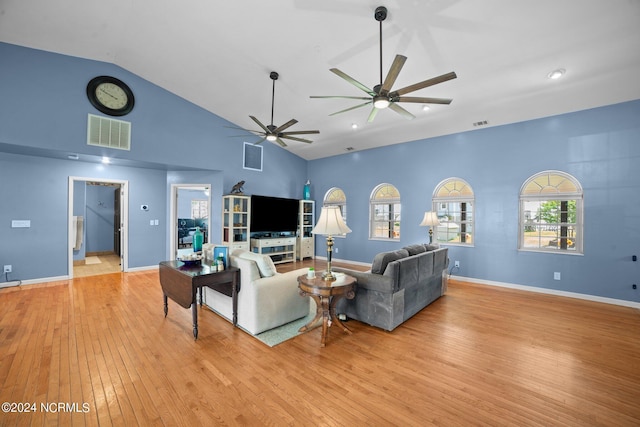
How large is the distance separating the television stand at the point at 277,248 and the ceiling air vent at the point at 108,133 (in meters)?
3.22

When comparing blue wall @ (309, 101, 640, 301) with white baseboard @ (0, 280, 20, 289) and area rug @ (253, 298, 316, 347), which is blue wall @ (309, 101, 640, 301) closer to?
area rug @ (253, 298, 316, 347)

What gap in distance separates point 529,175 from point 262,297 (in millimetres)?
4948

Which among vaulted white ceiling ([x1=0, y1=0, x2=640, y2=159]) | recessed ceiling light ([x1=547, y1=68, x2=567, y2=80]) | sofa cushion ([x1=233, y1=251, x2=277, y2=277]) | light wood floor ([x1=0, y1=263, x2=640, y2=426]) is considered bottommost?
light wood floor ([x1=0, y1=263, x2=640, y2=426])

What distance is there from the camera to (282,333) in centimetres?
288

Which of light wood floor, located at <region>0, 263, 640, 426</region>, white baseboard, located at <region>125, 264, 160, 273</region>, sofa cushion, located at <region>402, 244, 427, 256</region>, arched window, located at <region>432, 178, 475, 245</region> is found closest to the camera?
light wood floor, located at <region>0, 263, 640, 426</region>

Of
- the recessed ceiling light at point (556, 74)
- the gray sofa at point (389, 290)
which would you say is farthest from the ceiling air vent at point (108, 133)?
the recessed ceiling light at point (556, 74)

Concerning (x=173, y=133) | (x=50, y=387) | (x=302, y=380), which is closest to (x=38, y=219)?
(x=173, y=133)

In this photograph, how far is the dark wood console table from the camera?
8.70 feet

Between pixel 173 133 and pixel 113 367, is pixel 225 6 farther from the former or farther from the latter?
pixel 113 367

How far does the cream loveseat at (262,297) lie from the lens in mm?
2812

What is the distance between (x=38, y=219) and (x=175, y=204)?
87.4 inches

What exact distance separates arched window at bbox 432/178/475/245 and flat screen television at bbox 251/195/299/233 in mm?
3561

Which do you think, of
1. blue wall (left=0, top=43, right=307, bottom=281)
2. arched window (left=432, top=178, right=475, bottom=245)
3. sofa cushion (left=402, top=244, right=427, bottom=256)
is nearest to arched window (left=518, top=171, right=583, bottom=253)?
arched window (left=432, top=178, right=475, bottom=245)

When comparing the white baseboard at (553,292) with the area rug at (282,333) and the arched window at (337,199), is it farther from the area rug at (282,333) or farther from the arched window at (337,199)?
the area rug at (282,333)
